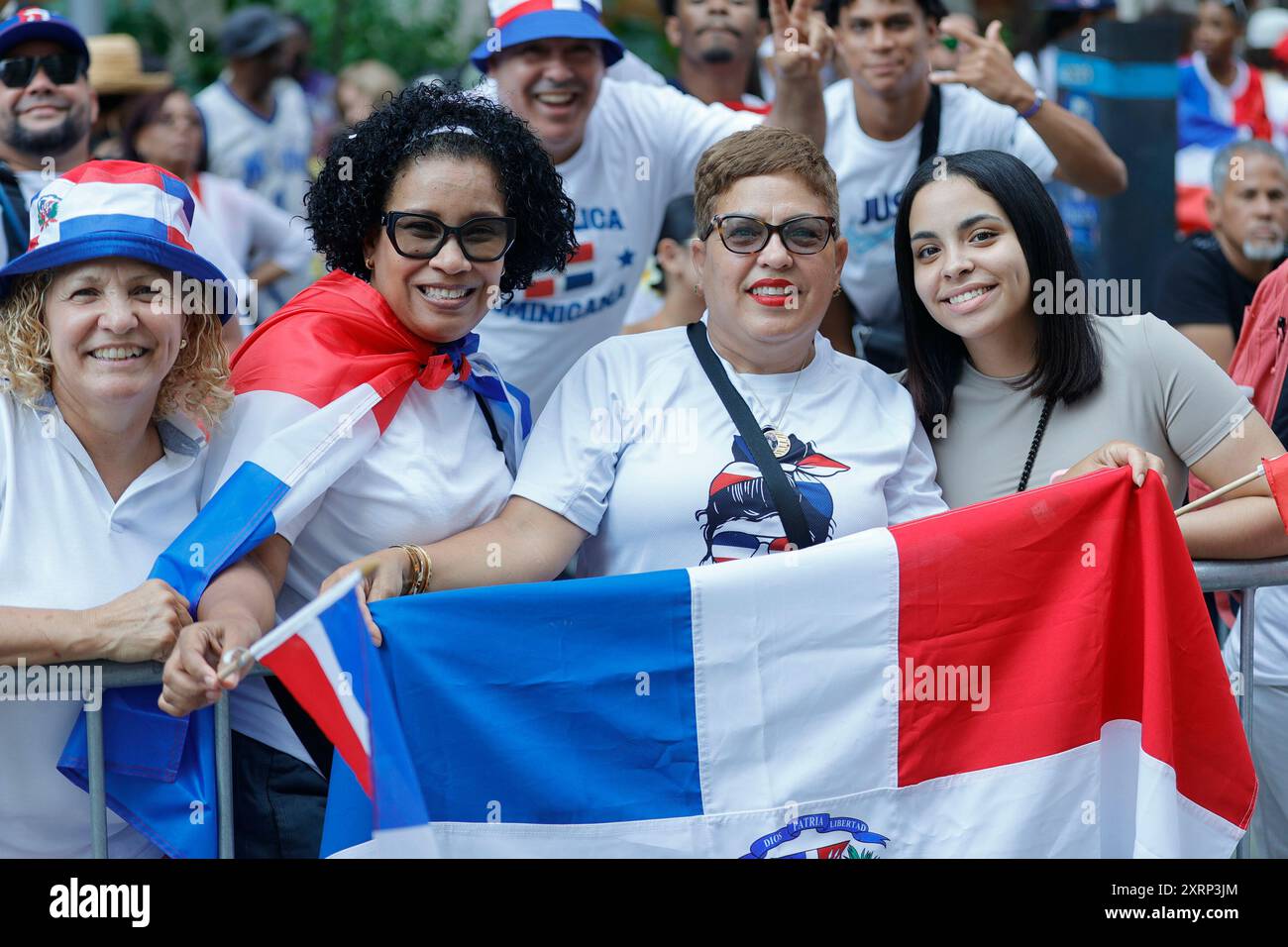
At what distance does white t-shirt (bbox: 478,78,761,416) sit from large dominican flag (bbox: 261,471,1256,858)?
2.00 metres

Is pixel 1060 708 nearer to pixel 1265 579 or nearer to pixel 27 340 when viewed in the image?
pixel 1265 579

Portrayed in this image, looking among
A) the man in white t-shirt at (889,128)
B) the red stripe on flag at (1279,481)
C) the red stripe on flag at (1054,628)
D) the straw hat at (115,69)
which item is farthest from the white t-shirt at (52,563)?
the straw hat at (115,69)

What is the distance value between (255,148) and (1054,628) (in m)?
6.82

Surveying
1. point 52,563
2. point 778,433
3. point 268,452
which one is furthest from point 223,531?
A: point 778,433

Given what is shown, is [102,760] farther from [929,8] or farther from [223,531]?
[929,8]

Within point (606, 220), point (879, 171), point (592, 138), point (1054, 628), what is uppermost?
point (592, 138)

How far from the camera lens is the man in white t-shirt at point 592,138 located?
4918mm

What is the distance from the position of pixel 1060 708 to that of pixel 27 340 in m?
2.27

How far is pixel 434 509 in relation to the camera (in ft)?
11.2

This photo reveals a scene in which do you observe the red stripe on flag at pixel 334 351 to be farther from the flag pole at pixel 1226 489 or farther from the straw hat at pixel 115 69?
the straw hat at pixel 115 69

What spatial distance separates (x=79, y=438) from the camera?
10.4 ft

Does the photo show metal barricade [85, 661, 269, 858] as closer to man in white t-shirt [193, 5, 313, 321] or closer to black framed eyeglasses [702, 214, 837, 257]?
black framed eyeglasses [702, 214, 837, 257]

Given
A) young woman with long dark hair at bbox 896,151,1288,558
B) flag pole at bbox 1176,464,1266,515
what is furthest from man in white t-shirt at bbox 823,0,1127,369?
flag pole at bbox 1176,464,1266,515

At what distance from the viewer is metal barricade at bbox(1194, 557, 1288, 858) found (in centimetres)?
345
